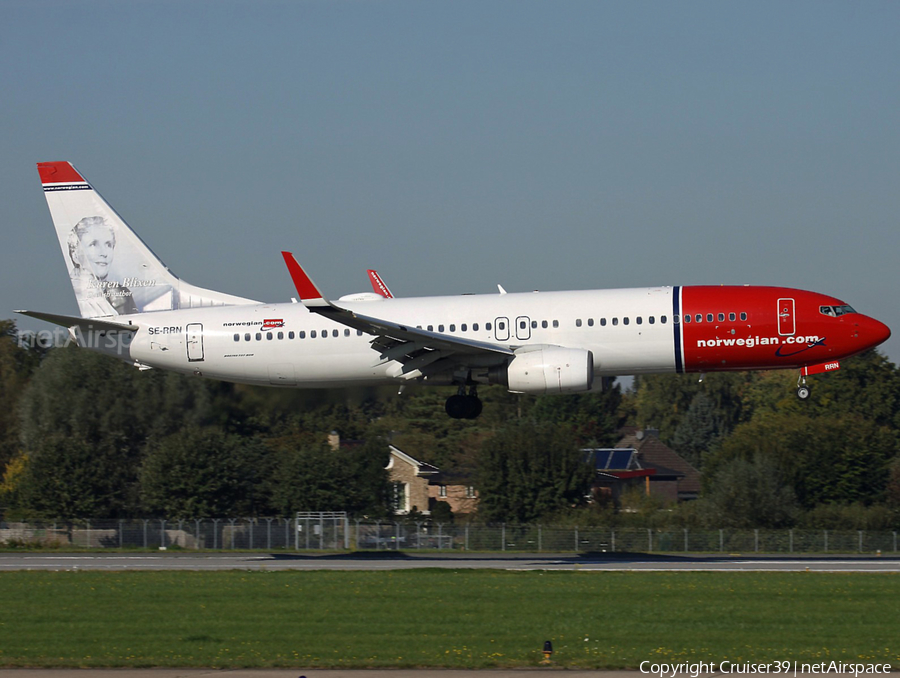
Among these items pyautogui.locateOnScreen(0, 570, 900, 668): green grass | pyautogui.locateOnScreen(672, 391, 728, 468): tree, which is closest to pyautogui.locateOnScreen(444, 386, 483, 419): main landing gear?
pyautogui.locateOnScreen(0, 570, 900, 668): green grass

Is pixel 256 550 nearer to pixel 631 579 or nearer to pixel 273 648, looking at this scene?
pixel 631 579

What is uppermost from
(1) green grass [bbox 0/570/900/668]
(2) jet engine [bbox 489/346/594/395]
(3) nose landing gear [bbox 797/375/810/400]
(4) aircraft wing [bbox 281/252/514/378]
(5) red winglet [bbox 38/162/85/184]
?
(5) red winglet [bbox 38/162/85/184]

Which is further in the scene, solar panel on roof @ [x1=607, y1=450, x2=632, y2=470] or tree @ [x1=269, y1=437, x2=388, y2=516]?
solar panel on roof @ [x1=607, y1=450, x2=632, y2=470]

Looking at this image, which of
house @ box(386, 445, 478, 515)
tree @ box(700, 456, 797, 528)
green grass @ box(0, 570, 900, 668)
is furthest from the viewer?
house @ box(386, 445, 478, 515)

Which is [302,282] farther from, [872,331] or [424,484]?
[424,484]

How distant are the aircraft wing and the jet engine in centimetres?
68

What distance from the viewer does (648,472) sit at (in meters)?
101

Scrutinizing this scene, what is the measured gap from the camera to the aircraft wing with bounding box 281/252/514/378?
3509 centimetres

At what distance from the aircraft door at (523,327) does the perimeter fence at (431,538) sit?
1610cm

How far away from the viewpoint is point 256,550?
176 feet

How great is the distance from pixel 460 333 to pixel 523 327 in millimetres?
2138

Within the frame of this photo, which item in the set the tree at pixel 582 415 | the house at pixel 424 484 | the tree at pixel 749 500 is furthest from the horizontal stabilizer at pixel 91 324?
the tree at pixel 582 415

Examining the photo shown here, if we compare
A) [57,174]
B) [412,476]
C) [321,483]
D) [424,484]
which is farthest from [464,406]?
[424,484]

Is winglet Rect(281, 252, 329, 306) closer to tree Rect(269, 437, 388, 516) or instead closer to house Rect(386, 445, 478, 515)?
tree Rect(269, 437, 388, 516)
